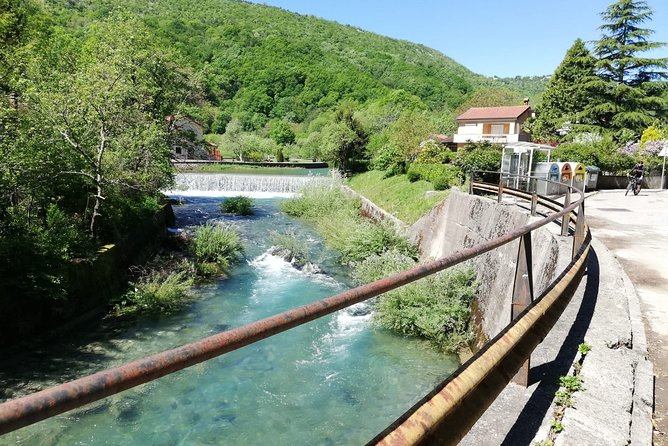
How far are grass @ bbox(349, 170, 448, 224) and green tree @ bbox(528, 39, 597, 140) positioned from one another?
79.6 ft

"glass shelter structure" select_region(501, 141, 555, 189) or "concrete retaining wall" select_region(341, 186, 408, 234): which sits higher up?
"glass shelter structure" select_region(501, 141, 555, 189)

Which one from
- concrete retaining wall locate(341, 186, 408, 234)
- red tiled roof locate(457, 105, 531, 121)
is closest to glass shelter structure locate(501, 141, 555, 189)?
concrete retaining wall locate(341, 186, 408, 234)

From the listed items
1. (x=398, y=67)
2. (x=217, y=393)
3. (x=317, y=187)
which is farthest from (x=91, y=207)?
(x=398, y=67)

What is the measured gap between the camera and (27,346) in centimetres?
868

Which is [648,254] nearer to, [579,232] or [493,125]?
[579,232]

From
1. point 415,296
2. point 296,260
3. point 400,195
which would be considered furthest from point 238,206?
point 415,296

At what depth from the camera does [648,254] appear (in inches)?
321

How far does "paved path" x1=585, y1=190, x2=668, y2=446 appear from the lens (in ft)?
11.3

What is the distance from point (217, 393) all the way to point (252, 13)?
126 metres

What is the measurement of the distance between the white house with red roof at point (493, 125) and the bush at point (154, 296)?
142 feet

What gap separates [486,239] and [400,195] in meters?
9.89

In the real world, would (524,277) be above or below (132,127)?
below

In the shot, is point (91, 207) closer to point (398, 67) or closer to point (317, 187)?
point (317, 187)

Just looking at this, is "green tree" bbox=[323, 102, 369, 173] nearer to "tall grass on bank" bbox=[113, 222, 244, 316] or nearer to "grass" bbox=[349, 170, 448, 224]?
"grass" bbox=[349, 170, 448, 224]
